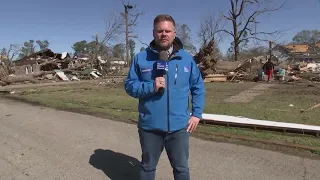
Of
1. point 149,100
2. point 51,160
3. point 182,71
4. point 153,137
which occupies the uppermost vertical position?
point 182,71

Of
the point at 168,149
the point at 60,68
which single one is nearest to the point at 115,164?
the point at 168,149

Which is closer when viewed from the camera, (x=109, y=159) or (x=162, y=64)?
(x=162, y=64)

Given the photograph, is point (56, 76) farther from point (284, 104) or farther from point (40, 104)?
point (284, 104)

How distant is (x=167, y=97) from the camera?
2936 millimetres

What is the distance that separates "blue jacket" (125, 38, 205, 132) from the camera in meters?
2.93

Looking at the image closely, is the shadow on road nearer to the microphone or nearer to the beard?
the microphone

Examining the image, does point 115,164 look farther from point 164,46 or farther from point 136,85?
point 164,46

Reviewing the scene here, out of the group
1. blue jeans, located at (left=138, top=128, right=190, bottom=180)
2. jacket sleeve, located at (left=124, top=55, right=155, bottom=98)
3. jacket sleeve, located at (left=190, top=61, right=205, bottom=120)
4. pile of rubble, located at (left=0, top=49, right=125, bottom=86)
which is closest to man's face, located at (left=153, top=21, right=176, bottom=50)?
jacket sleeve, located at (left=124, top=55, right=155, bottom=98)

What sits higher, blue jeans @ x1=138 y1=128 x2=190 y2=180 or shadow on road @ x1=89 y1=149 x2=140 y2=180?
blue jeans @ x1=138 y1=128 x2=190 y2=180

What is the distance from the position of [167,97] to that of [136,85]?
31cm

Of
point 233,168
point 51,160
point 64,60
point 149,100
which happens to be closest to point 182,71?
point 149,100

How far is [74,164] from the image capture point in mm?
4742

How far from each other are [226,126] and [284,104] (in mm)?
4373

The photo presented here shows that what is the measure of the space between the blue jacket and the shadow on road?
4.68ft
